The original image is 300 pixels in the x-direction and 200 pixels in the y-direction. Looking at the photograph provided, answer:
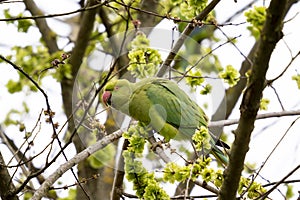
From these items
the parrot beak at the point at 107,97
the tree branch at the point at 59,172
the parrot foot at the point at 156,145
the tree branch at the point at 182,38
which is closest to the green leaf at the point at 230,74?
the tree branch at the point at 182,38

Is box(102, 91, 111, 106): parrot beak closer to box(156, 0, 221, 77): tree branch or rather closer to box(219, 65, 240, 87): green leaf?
box(156, 0, 221, 77): tree branch

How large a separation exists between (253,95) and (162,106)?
197cm

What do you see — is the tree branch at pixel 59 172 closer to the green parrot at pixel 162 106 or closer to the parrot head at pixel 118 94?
the green parrot at pixel 162 106

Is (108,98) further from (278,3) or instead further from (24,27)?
(278,3)

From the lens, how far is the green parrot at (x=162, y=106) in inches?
156

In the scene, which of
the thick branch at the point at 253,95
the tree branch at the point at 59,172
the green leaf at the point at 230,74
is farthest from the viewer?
the green leaf at the point at 230,74

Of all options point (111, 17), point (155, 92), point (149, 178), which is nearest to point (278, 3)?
point (149, 178)

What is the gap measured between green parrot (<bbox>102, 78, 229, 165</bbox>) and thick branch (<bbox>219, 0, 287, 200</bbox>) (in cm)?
141

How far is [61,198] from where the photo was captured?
5348 mm

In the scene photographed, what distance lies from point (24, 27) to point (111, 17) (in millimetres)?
1281

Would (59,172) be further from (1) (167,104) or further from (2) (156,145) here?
(1) (167,104)

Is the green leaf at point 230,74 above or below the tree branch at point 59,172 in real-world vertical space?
above

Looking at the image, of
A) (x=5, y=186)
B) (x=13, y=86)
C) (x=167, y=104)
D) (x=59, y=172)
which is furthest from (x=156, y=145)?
(x=13, y=86)

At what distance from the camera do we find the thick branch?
200 cm
